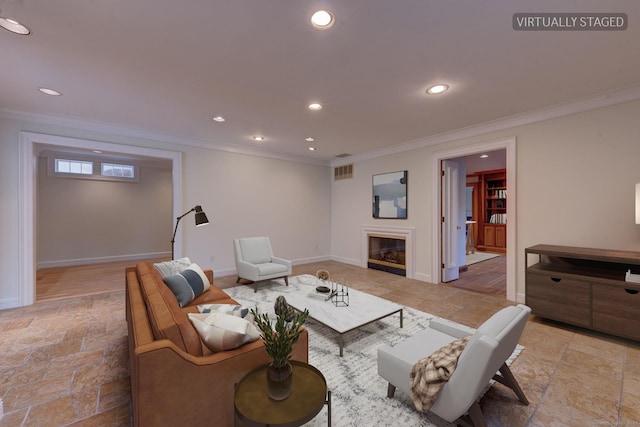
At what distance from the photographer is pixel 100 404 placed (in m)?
1.75

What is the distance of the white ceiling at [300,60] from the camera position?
1.67 meters

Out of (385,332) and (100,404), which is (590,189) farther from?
(100,404)

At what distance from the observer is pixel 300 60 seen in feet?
7.22

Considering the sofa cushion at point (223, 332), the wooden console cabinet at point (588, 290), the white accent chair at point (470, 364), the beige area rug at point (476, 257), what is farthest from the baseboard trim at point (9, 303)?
the beige area rug at point (476, 257)

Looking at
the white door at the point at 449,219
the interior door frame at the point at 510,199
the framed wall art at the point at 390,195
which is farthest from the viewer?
the framed wall art at the point at 390,195

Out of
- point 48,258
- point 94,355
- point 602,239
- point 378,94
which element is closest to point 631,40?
point 378,94

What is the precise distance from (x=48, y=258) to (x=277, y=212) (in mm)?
5210

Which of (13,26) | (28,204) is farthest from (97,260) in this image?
(13,26)

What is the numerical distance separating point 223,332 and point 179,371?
0.25m

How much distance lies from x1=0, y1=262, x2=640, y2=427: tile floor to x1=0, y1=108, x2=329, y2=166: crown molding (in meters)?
2.54

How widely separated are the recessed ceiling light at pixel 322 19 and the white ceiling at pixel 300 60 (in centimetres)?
5

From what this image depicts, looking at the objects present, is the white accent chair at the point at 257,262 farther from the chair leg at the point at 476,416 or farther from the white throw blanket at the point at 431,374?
the chair leg at the point at 476,416

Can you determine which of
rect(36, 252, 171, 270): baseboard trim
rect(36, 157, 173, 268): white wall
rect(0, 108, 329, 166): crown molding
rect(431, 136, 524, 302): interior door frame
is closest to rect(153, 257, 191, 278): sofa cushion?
rect(0, 108, 329, 166): crown molding

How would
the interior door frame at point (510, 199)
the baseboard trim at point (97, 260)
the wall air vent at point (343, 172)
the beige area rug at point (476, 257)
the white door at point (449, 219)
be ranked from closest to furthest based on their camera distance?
the interior door frame at point (510, 199) → the white door at point (449, 219) → the baseboard trim at point (97, 260) → the wall air vent at point (343, 172) → the beige area rug at point (476, 257)
